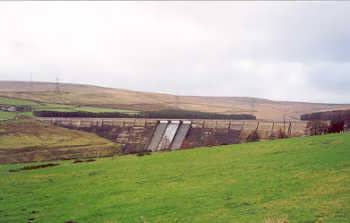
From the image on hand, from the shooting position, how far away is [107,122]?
372ft

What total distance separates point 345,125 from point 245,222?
160 ft

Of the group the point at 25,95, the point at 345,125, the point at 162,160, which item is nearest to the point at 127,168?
the point at 162,160

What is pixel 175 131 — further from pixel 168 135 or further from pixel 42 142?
pixel 42 142

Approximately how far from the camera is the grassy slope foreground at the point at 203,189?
65.1ft

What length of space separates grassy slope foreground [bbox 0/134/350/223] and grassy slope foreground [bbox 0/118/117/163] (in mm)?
38956

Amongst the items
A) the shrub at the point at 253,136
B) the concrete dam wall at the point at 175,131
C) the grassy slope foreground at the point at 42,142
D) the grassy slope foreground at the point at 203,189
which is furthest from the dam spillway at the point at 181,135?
the grassy slope foreground at the point at 203,189

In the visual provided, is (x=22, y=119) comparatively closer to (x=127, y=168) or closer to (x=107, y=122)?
(x=107, y=122)

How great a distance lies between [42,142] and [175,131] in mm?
30512

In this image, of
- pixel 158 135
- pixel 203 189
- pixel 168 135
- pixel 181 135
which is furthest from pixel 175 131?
pixel 203 189

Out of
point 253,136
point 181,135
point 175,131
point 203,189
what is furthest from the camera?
point 175,131

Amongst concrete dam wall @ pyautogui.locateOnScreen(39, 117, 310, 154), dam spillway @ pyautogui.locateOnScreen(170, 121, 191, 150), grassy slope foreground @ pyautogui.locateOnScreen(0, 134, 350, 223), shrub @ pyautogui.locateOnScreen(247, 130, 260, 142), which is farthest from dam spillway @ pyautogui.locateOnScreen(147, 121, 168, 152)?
grassy slope foreground @ pyautogui.locateOnScreen(0, 134, 350, 223)

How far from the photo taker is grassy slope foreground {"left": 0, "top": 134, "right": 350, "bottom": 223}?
1985cm

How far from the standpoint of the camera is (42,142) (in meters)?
91.7

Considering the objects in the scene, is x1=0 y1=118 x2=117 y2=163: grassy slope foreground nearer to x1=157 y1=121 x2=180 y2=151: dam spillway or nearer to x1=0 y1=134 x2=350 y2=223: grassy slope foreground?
x1=157 y1=121 x2=180 y2=151: dam spillway
